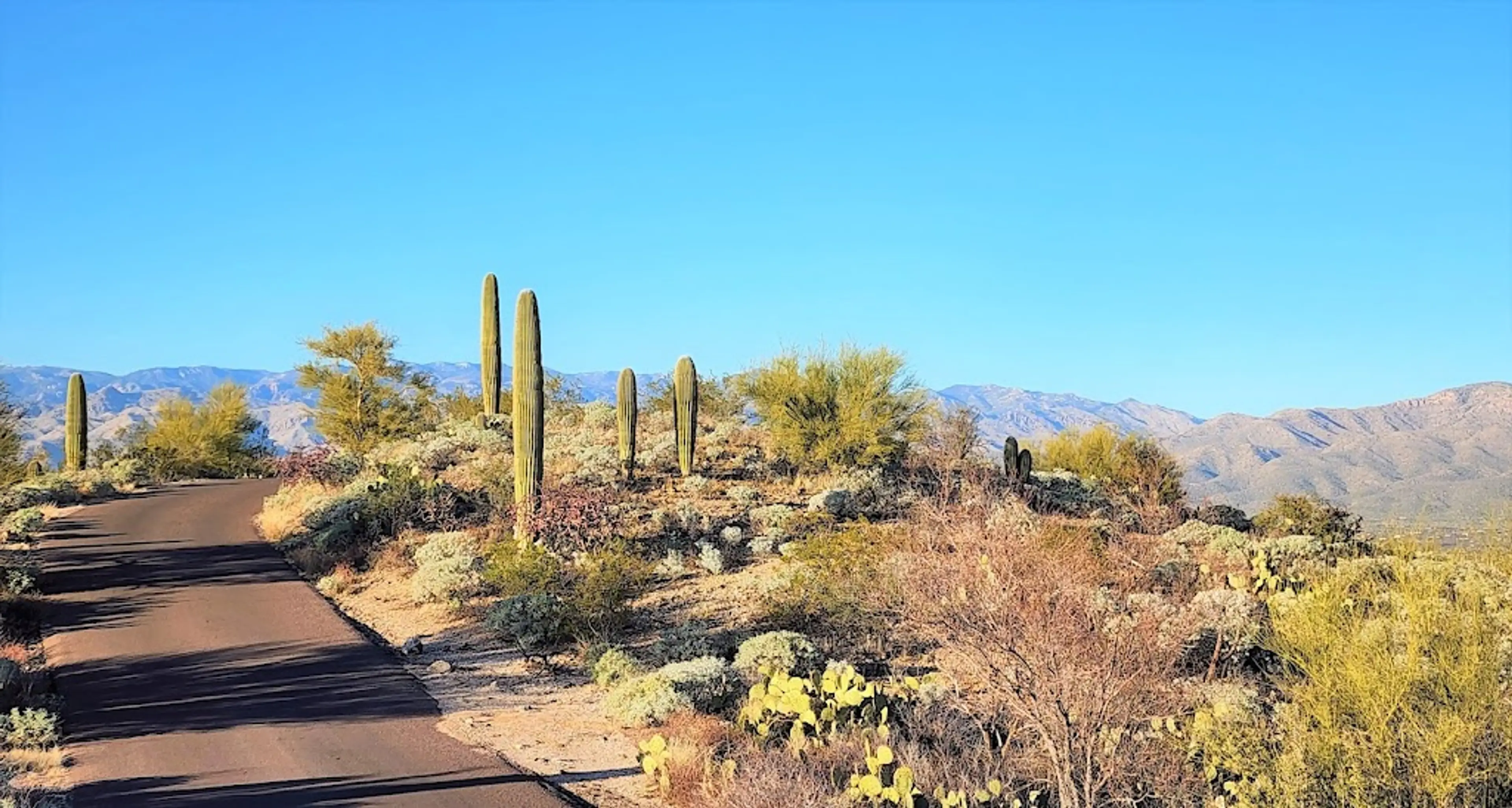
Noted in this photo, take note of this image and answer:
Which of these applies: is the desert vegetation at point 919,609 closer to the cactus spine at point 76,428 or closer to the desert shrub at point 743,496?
the desert shrub at point 743,496

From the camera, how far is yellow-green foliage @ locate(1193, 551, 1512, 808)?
24.1ft

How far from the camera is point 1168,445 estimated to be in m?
39.7

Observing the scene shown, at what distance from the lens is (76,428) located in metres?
37.3

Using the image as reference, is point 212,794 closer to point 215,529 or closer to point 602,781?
point 602,781

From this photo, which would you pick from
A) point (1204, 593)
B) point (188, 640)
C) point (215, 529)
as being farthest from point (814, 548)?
point (215, 529)

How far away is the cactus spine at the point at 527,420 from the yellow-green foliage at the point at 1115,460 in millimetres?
16024

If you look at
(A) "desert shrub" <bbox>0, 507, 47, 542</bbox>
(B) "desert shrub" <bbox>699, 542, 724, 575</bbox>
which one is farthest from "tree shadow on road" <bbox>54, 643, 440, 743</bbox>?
(A) "desert shrub" <bbox>0, 507, 47, 542</bbox>

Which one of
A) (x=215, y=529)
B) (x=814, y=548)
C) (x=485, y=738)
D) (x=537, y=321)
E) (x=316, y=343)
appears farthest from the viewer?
(x=316, y=343)

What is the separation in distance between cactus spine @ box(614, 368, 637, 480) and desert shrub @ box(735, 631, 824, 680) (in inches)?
463

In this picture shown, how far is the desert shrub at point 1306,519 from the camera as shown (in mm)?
22234

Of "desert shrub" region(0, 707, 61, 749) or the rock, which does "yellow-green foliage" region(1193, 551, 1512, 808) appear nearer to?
"desert shrub" region(0, 707, 61, 749)

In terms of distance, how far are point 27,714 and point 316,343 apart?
2743cm

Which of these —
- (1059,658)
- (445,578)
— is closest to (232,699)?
(445,578)

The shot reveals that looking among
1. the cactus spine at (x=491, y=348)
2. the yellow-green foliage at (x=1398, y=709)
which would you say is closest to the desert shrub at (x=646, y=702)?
the yellow-green foliage at (x=1398, y=709)
